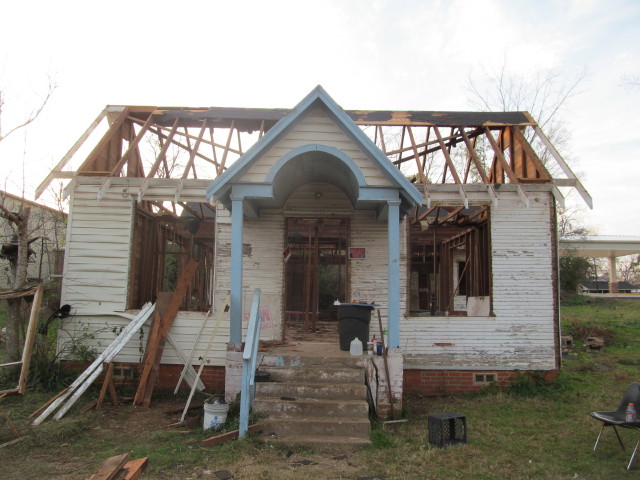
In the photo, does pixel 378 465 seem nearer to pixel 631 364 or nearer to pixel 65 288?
pixel 65 288

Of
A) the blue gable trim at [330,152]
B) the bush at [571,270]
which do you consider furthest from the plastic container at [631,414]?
the bush at [571,270]

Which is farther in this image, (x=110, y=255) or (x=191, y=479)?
(x=110, y=255)

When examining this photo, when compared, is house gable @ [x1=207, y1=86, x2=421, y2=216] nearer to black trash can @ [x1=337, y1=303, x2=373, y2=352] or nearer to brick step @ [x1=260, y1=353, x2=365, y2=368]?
black trash can @ [x1=337, y1=303, x2=373, y2=352]

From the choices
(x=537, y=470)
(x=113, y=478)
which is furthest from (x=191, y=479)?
(x=537, y=470)

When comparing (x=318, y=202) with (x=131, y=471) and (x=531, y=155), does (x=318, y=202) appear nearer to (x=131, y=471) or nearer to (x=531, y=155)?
(x=531, y=155)

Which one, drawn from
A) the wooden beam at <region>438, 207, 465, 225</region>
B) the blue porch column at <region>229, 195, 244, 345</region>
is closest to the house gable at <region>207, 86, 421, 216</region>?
the blue porch column at <region>229, 195, 244, 345</region>

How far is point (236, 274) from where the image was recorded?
753cm

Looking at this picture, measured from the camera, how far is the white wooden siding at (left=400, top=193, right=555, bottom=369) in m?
9.17

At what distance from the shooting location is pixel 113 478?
3289mm

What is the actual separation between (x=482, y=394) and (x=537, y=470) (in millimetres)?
3680

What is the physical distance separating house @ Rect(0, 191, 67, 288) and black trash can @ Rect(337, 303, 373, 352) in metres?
5.46

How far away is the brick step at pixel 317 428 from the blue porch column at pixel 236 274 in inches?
63.9

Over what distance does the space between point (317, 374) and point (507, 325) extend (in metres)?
4.14

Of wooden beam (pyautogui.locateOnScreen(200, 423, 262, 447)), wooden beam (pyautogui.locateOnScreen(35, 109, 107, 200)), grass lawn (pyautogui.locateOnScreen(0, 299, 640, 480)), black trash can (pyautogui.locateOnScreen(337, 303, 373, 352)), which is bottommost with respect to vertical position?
grass lawn (pyautogui.locateOnScreen(0, 299, 640, 480))
